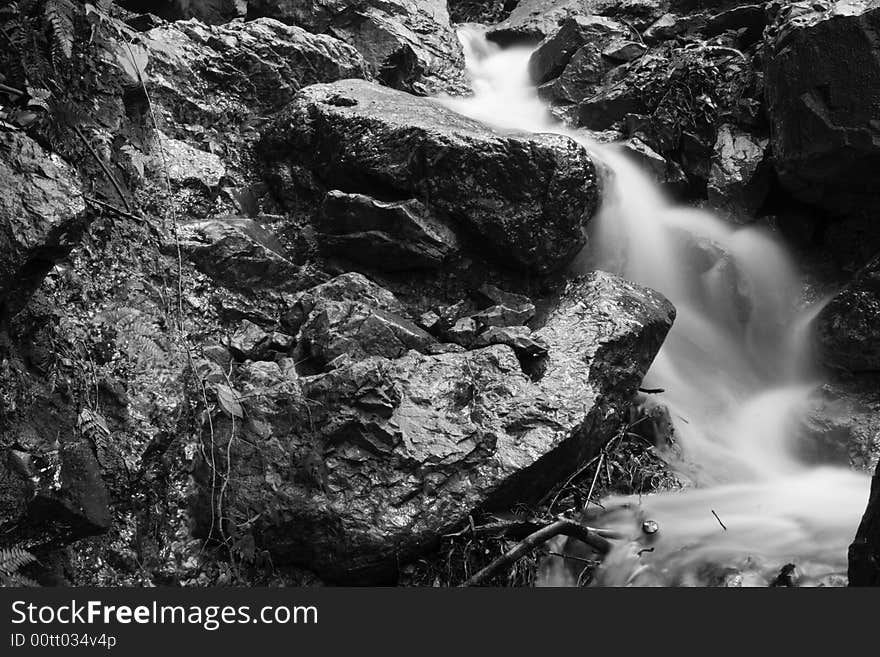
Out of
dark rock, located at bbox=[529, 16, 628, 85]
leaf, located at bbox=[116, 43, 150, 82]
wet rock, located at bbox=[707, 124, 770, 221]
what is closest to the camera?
leaf, located at bbox=[116, 43, 150, 82]

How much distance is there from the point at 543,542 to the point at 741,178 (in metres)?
4.24

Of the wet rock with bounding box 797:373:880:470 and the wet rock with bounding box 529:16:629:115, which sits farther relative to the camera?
the wet rock with bounding box 529:16:629:115

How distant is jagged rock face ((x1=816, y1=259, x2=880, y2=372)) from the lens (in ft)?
17.7

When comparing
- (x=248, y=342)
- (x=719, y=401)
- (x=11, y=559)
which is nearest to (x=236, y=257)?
(x=248, y=342)

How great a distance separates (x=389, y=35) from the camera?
821 centimetres

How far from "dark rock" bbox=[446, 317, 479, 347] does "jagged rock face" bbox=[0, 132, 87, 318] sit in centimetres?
234

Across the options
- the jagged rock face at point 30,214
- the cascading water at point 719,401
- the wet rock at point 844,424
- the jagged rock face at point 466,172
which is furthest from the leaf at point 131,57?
the wet rock at point 844,424

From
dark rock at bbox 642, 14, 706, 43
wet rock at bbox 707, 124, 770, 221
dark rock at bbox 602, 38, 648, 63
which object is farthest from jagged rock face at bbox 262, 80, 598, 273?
dark rock at bbox 642, 14, 706, 43

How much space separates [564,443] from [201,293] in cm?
248

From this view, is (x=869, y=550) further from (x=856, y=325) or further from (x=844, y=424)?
(x=856, y=325)

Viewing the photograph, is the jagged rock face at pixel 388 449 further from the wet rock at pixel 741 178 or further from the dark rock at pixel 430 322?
the wet rock at pixel 741 178

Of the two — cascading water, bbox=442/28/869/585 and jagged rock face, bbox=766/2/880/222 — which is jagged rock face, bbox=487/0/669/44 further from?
jagged rock face, bbox=766/2/880/222

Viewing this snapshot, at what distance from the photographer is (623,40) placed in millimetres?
8516

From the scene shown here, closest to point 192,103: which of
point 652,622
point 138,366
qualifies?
point 138,366
